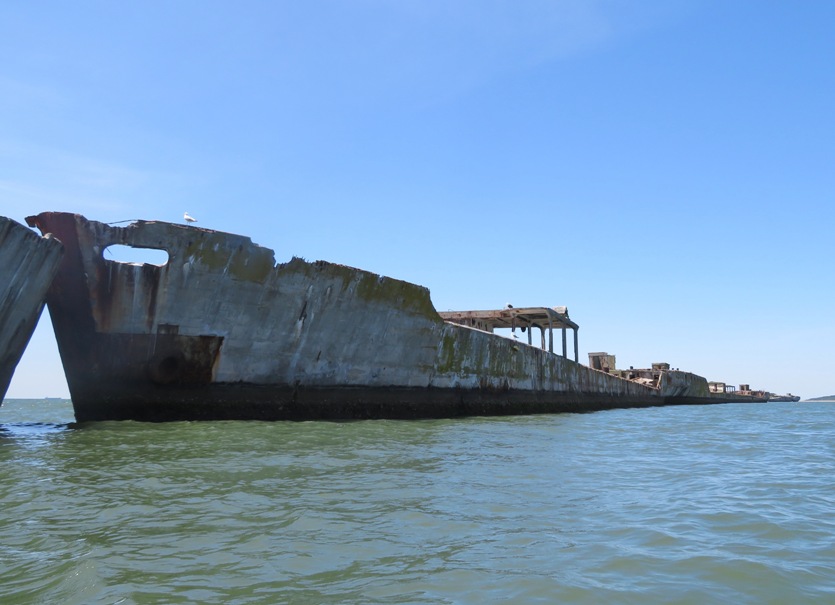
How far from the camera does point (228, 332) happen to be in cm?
910

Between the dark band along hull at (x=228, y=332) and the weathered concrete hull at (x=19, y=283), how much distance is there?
683 millimetres

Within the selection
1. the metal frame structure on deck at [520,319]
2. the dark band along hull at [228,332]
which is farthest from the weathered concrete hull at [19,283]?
the metal frame structure on deck at [520,319]

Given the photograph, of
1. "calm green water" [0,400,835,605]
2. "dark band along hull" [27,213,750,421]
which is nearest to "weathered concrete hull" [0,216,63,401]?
"dark band along hull" [27,213,750,421]

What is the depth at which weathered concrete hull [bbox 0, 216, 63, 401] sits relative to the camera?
273 inches

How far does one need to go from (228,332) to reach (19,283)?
2729 millimetres

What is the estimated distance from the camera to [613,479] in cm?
553

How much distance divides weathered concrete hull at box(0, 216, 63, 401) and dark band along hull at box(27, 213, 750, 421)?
0.68 m

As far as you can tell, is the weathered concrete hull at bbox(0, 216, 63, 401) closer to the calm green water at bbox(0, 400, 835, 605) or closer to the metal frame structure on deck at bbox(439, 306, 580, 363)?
the calm green water at bbox(0, 400, 835, 605)

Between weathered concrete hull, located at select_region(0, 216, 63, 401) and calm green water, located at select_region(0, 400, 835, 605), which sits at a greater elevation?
weathered concrete hull, located at select_region(0, 216, 63, 401)

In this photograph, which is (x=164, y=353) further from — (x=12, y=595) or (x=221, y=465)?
(x=12, y=595)

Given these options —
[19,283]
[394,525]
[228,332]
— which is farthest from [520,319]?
[394,525]

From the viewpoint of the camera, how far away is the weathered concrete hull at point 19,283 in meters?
6.93

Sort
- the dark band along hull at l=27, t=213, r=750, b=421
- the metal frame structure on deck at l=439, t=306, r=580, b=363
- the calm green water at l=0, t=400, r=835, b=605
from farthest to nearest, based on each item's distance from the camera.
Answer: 1. the metal frame structure on deck at l=439, t=306, r=580, b=363
2. the dark band along hull at l=27, t=213, r=750, b=421
3. the calm green water at l=0, t=400, r=835, b=605

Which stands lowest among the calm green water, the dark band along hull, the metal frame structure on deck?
the calm green water
